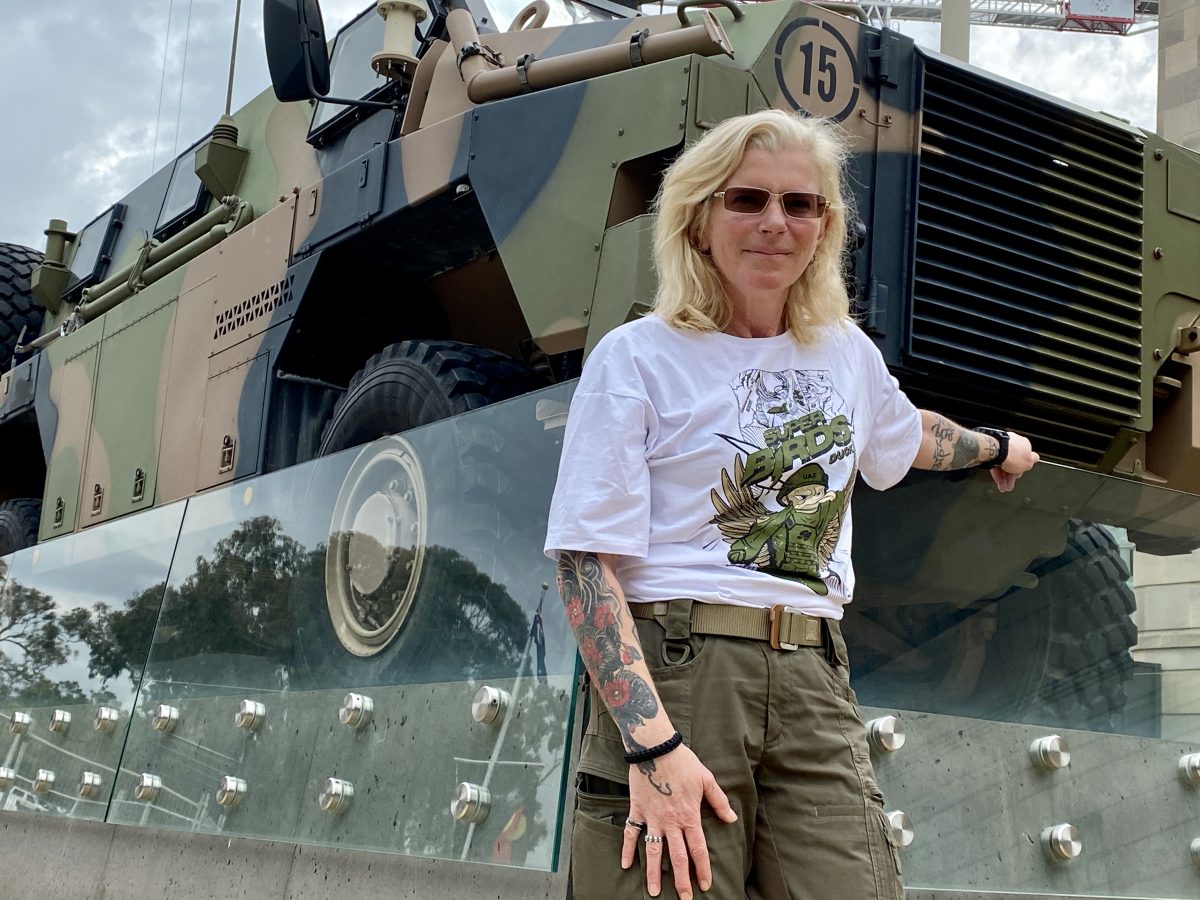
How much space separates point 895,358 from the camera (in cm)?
374

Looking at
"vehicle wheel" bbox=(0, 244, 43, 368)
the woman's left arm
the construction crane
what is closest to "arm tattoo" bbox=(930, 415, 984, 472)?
the woman's left arm

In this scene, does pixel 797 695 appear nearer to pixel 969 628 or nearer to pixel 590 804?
pixel 590 804

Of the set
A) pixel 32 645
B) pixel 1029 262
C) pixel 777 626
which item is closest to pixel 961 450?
pixel 777 626

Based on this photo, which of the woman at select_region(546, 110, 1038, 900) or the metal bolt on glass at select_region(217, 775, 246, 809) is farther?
the metal bolt on glass at select_region(217, 775, 246, 809)

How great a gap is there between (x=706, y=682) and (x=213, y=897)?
239 centimetres

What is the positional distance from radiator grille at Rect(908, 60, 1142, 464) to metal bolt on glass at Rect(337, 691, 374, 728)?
4.95 feet

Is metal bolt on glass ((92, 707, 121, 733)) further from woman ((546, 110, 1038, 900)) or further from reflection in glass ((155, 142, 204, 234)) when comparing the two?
reflection in glass ((155, 142, 204, 234))

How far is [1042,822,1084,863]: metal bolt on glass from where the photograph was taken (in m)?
3.19

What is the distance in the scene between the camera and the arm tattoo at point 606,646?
184 centimetres

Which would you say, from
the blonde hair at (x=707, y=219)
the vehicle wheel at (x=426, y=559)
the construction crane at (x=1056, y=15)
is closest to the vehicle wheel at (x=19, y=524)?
the vehicle wheel at (x=426, y=559)

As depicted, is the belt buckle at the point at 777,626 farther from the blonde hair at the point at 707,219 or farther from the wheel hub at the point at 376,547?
the wheel hub at the point at 376,547

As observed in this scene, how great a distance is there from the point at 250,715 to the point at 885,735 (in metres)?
1.57

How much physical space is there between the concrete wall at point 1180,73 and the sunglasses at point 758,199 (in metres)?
10.5

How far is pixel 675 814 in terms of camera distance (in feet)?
5.91
